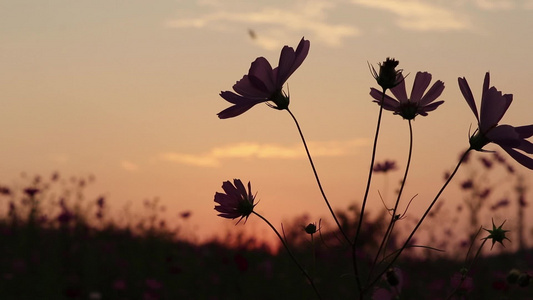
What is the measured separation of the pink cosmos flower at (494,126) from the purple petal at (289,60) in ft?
1.05

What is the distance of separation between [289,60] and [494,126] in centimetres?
43

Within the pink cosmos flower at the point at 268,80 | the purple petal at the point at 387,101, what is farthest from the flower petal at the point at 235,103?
the purple petal at the point at 387,101

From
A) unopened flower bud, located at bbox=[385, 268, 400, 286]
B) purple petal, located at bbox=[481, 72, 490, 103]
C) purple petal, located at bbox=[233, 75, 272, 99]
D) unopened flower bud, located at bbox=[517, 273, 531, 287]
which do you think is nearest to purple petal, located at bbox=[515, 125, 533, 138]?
purple petal, located at bbox=[481, 72, 490, 103]

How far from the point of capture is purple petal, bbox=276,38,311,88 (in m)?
1.43

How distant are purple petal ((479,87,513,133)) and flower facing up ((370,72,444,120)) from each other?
15 cm

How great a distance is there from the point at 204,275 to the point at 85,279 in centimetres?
100

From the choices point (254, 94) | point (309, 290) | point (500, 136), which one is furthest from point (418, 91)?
point (309, 290)

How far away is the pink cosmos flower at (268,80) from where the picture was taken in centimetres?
143

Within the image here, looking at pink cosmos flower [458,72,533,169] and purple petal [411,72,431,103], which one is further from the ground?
purple petal [411,72,431,103]

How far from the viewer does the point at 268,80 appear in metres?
1.45

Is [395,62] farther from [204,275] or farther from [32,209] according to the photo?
[32,209]

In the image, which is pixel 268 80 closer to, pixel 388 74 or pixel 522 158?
pixel 388 74

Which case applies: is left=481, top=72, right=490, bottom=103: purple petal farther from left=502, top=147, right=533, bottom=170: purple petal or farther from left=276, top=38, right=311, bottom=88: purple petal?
left=276, top=38, right=311, bottom=88: purple petal

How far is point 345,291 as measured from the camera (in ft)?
19.8
